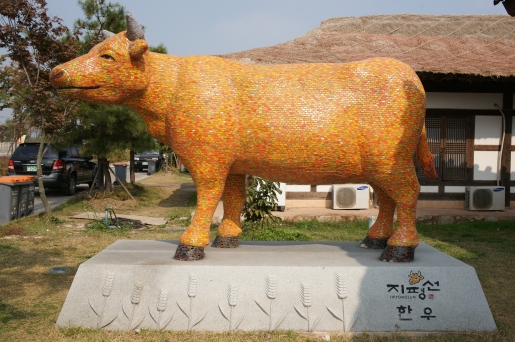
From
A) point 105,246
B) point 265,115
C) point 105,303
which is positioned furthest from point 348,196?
point 105,303

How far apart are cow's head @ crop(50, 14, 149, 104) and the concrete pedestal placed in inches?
52.6

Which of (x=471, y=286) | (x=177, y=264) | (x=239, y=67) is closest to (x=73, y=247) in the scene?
(x=177, y=264)

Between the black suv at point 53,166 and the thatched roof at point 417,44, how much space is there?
6564 millimetres

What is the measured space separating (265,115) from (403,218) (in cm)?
139

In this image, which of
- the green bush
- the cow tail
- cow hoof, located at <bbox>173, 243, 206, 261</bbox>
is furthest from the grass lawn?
the cow tail

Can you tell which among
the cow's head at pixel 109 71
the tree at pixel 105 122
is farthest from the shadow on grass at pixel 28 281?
the tree at pixel 105 122

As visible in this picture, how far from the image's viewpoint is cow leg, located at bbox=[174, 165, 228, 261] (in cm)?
386

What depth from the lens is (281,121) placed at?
3.81m

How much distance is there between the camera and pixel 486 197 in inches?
370

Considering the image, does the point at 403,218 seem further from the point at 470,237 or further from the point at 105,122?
the point at 105,122

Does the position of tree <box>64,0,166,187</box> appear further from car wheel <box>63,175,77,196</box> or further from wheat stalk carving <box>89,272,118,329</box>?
wheat stalk carving <box>89,272,118,329</box>

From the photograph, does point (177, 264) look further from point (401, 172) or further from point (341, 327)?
point (401, 172)

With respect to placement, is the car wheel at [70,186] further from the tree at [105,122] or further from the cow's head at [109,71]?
the cow's head at [109,71]

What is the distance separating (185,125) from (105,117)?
26.0 feet
